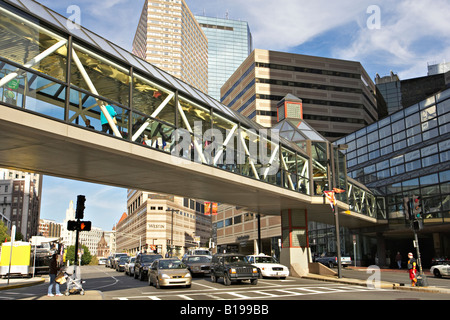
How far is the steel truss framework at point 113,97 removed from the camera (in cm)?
1243

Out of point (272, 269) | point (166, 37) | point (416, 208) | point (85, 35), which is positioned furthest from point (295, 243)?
point (166, 37)

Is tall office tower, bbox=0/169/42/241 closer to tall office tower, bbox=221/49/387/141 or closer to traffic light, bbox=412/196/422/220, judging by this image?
tall office tower, bbox=221/49/387/141

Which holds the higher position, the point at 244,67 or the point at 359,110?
the point at 244,67

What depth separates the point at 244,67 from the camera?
9512 centimetres

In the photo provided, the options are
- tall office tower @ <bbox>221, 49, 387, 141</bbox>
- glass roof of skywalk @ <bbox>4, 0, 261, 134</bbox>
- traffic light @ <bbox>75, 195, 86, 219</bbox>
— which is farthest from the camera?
tall office tower @ <bbox>221, 49, 387, 141</bbox>

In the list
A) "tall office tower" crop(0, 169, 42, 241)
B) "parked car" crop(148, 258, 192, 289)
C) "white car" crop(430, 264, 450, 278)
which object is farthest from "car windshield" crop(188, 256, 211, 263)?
"tall office tower" crop(0, 169, 42, 241)

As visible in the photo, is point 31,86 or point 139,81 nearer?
point 31,86

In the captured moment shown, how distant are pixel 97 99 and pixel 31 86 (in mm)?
2754

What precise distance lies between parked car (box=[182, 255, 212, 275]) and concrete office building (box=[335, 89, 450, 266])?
23493mm

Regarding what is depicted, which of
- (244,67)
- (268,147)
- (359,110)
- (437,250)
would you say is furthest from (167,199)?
(268,147)

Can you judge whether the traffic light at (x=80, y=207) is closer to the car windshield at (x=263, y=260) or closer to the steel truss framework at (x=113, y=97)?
the steel truss framework at (x=113, y=97)

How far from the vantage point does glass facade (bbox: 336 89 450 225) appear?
3931cm

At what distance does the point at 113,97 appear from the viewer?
18.2m
